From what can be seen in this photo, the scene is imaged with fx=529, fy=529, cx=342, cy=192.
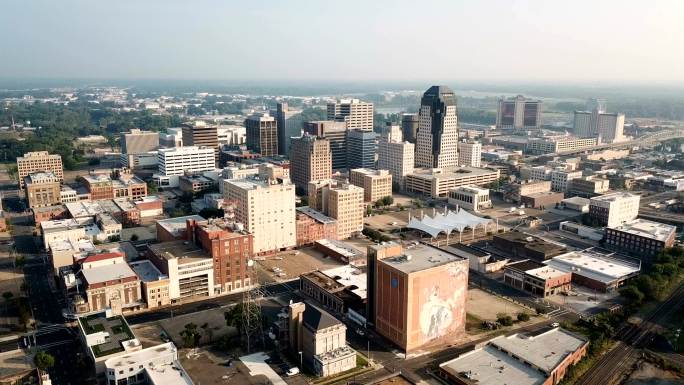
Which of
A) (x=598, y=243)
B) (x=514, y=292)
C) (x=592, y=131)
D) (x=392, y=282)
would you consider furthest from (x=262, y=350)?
(x=592, y=131)

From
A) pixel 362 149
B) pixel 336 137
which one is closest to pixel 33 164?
pixel 336 137

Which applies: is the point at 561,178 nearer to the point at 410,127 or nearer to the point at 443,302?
the point at 410,127

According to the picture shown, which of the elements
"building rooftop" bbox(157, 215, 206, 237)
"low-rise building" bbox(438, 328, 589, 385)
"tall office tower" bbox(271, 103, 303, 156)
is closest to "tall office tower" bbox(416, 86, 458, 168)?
"tall office tower" bbox(271, 103, 303, 156)

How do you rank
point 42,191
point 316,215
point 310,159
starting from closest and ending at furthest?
point 316,215
point 42,191
point 310,159

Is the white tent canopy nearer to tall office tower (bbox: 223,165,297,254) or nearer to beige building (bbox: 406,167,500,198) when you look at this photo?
tall office tower (bbox: 223,165,297,254)

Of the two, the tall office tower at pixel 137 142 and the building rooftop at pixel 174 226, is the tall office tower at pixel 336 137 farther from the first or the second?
the building rooftop at pixel 174 226

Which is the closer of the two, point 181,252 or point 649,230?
point 181,252
